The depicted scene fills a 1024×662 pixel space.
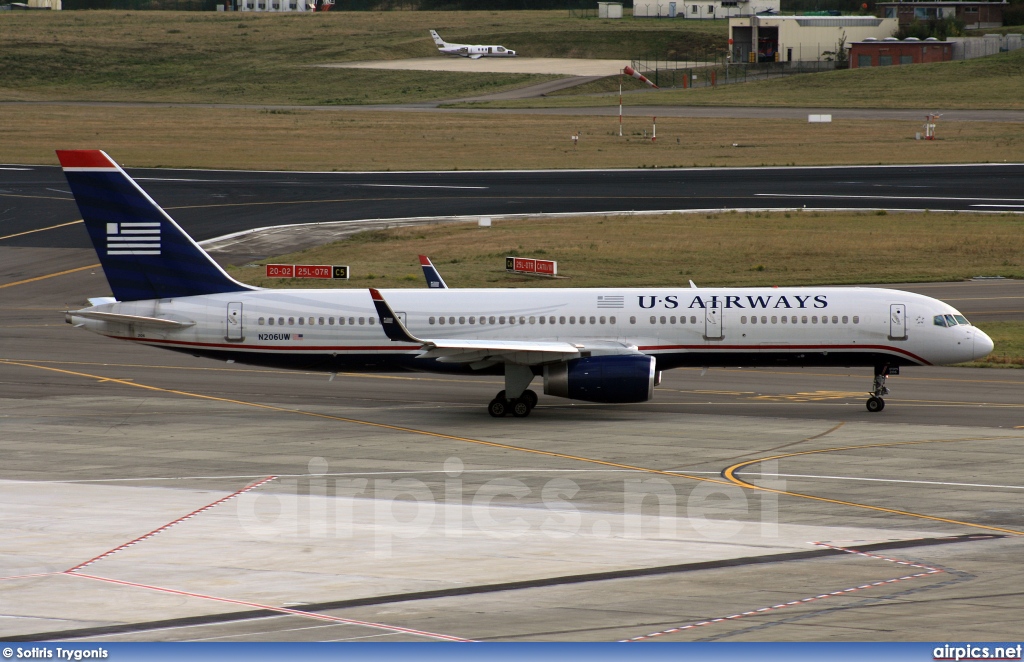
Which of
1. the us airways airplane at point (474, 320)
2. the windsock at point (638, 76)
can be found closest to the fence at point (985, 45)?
the windsock at point (638, 76)

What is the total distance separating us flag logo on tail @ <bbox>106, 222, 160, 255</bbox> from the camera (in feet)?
128

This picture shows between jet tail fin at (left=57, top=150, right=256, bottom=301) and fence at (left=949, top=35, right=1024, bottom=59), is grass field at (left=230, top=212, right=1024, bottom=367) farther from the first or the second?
fence at (left=949, top=35, right=1024, bottom=59)

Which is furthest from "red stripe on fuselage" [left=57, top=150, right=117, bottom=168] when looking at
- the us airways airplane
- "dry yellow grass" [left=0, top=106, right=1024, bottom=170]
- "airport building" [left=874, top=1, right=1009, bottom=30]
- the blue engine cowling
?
"airport building" [left=874, top=1, right=1009, bottom=30]

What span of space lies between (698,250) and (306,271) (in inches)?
895

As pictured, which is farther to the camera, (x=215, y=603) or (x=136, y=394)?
(x=136, y=394)

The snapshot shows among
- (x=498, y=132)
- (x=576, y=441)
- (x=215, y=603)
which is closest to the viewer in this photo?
(x=215, y=603)

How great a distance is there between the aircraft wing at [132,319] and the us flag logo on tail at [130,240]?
213cm

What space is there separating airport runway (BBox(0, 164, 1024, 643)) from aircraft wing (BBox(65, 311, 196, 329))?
Answer: 307 centimetres

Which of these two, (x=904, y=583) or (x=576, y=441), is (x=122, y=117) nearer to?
(x=576, y=441)

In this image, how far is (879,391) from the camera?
3947 cm

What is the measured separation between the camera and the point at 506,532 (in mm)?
24781

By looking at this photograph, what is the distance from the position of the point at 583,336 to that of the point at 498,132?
291ft

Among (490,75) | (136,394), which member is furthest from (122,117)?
(136,394)

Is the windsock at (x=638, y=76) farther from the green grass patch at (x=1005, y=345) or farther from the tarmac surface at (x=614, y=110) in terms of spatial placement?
the green grass patch at (x=1005, y=345)
